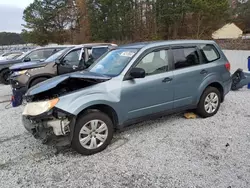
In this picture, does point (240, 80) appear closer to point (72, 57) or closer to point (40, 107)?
point (72, 57)

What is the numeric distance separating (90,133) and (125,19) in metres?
23.8

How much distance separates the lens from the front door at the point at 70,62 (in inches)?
269

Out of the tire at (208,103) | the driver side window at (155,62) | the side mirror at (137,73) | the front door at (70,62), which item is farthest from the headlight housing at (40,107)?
the front door at (70,62)

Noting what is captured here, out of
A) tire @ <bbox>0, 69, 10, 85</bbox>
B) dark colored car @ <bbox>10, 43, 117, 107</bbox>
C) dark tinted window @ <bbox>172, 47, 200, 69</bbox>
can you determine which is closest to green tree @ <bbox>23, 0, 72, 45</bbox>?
tire @ <bbox>0, 69, 10, 85</bbox>

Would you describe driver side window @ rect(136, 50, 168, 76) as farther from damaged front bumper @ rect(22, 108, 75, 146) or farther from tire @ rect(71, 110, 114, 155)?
damaged front bumper @ rect(22, 108, 75, 146)

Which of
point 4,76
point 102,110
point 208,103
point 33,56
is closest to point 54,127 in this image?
point 102,110

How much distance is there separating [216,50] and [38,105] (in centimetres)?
390

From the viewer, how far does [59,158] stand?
11.1 feet

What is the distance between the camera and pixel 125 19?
25.4 metres

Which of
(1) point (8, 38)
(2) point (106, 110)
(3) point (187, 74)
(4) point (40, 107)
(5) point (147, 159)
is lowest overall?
(5) point (147, 159)

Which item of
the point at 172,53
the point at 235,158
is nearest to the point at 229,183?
the point at 235,158

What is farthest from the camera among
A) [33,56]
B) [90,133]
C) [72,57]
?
[33,56]

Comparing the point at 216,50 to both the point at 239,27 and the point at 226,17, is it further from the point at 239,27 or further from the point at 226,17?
the point at 239,27

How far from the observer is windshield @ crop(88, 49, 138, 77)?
3.88m
